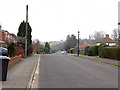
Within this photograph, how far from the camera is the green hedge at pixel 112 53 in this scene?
2472 cm

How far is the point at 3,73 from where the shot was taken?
374 inches

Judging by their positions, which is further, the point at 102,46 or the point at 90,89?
the point at 102,46

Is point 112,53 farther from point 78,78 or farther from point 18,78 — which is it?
point 18,78

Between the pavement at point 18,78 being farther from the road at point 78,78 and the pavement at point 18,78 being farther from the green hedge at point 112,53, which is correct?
the green hedge at point 112,53

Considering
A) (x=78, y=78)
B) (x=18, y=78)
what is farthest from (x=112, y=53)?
(x=18, y=78)

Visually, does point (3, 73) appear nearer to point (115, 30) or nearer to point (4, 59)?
point (4, 59)

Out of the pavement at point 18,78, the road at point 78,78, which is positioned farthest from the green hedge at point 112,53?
the pavement at point 18,78

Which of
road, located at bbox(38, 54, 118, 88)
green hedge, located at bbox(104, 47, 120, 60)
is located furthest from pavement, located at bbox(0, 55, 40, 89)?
green hedge, located at bbox(104, 47, 120, 60)

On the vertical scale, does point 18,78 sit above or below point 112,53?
below

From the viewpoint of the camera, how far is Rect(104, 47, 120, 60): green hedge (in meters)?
24.7

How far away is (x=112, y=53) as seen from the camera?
2670 centimetres

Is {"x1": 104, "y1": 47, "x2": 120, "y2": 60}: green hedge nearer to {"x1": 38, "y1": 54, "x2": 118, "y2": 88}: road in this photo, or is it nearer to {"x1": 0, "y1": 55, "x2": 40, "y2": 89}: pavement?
{"x1": 38, "y1": 54, "x2": 118, "y2": 88}: road

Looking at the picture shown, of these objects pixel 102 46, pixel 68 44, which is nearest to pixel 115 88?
pixel 102 46

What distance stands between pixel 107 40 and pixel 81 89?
213ft
